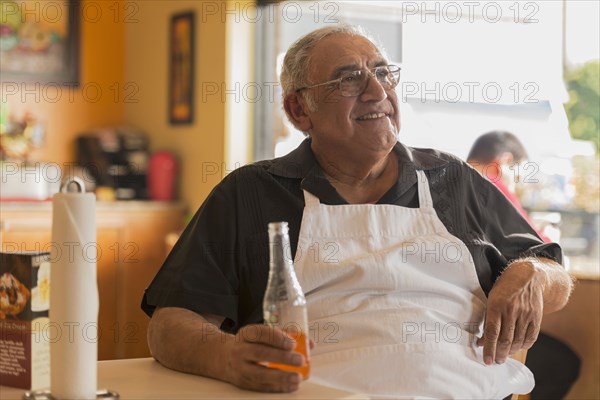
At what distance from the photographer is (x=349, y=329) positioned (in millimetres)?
1706

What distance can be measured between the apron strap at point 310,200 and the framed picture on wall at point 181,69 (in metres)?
2.98

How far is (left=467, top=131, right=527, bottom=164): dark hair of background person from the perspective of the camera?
3.84 m

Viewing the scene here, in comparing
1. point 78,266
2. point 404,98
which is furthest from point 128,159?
point 78,266

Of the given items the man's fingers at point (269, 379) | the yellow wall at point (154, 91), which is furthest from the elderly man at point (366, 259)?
the yellow wall at point (154, 91)

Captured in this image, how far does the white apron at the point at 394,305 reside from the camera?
162cm

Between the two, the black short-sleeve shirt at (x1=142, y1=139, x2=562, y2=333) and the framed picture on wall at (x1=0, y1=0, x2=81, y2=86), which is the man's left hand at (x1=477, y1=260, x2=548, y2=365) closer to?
the black short-sleeve shirt at (x1=142, y1=139, x2=562, y2=333)

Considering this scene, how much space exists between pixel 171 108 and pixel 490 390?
11.7 ft

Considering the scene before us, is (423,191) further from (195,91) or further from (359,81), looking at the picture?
(195,91)

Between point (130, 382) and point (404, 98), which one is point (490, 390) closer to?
point (130, 382)

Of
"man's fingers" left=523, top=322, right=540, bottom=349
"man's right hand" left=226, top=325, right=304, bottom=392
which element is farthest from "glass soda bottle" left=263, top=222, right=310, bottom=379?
"man's fingers" left=523, top=322, right=540, bottom=349

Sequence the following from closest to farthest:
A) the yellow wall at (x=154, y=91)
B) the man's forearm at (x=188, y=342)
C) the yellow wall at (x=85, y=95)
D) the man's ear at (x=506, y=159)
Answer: the man's forearm at (x=188, y=342)
the man's ear at (x=506, y=159)
the yellow wall at (x=154, y=91)
the yellow wall at (x=85, y=95)

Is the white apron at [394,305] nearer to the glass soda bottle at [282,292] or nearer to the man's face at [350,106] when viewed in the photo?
the man's face at [350,106]

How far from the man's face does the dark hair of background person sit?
1912mm

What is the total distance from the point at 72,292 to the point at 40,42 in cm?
420
